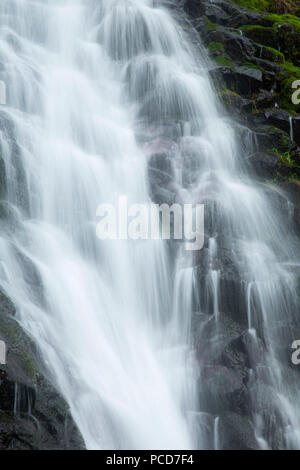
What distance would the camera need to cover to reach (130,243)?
349 inches

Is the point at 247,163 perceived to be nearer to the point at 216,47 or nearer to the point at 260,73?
the point at 260,73

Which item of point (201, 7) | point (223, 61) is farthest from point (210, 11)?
point (223, 61)

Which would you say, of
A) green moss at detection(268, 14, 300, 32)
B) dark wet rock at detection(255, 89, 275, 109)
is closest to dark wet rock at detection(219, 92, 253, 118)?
dark wet rock at detection(255, 89, 275, 109)

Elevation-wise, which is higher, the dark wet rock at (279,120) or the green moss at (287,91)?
the green moss at (287,91)

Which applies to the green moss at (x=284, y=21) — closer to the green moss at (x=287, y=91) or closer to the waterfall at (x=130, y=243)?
the green moss at (x=287, y=91)

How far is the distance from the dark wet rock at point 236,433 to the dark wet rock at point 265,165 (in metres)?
5.66

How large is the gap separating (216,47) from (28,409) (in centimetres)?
1193

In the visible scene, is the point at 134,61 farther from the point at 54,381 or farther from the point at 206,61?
the point at 54,381

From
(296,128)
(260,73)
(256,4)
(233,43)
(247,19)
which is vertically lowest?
(296,128)

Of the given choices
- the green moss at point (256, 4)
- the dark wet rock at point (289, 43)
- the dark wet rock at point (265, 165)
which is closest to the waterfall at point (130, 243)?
A: the dark wet rock at point (265, 165)

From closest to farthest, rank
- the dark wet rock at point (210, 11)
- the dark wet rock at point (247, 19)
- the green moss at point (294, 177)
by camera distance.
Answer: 1. the green moss at point (294, 177)
2. the dark wet rock at point (247, 19)
3. the dark wet rock at point (210, 11)

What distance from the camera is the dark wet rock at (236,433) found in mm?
6352

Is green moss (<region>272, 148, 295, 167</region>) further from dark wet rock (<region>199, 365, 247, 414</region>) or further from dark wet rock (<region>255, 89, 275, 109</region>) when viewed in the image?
dark wet rock (<region>199, 365, 247, 414</region>)
